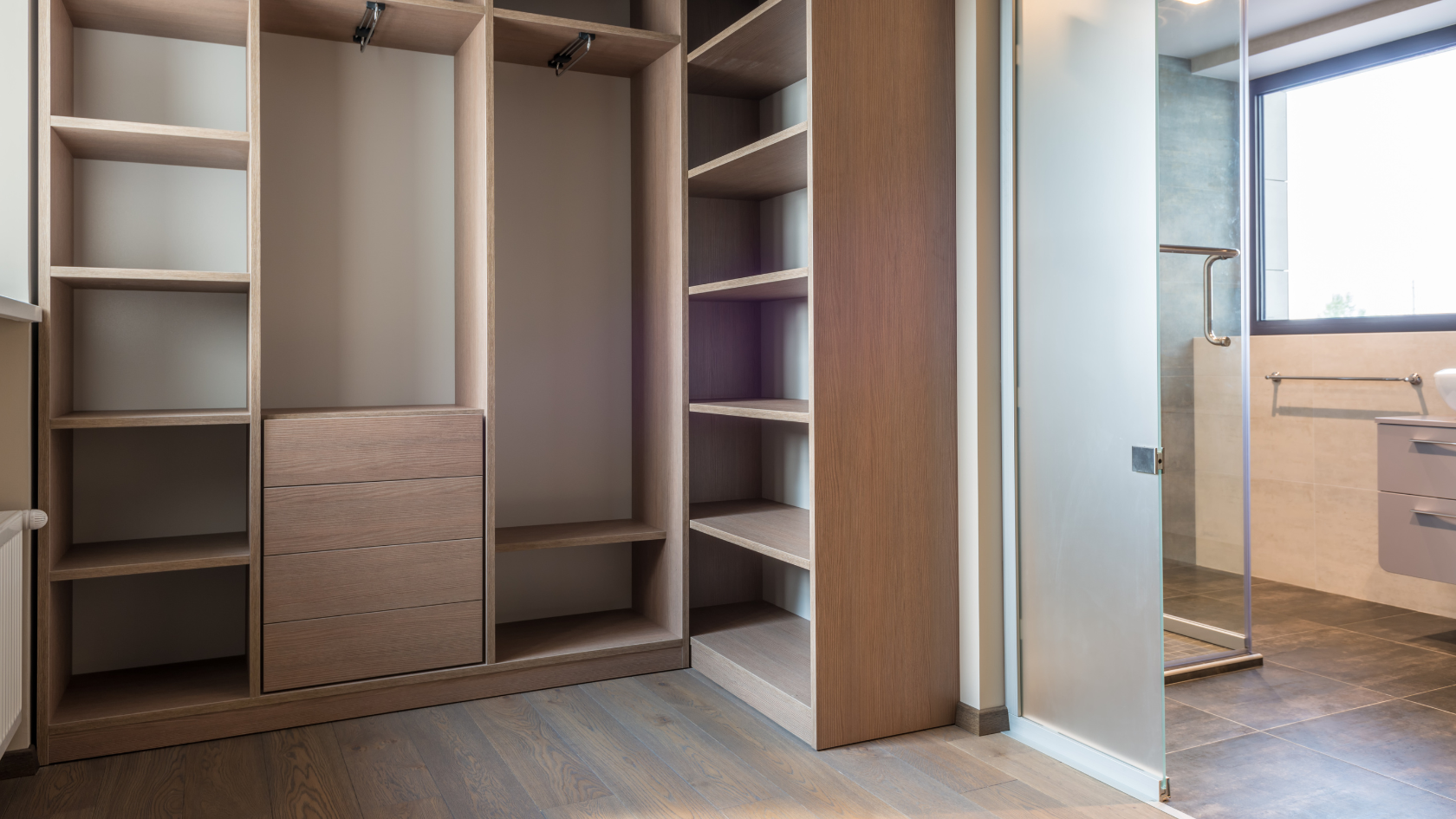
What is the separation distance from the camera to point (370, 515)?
2693 millimetres

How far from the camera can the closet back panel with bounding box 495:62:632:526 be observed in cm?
330

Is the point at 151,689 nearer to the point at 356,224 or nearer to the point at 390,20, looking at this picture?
the point at 356,224

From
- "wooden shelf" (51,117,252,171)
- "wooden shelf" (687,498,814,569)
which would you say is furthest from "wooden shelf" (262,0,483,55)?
"wooden shelf" (687,498,814,569)

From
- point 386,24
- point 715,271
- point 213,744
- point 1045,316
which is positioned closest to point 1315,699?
point 1045,316

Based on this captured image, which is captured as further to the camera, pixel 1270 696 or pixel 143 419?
pixel 1270 696

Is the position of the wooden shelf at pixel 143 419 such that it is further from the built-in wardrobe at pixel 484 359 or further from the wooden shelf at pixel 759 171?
the wooden shelf at pixel 759 171

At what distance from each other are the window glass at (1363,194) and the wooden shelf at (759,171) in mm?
2463

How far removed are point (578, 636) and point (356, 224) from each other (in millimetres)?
1540

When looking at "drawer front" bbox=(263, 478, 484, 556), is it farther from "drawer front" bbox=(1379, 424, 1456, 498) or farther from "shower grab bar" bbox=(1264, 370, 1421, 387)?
"shower grab bar" bbox=(1264, 370, 1421, 387)

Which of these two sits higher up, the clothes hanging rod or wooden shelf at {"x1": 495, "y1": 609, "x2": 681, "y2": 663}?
the clothes hanging rod

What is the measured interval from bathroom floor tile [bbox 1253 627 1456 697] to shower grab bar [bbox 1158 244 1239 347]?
1090 mm

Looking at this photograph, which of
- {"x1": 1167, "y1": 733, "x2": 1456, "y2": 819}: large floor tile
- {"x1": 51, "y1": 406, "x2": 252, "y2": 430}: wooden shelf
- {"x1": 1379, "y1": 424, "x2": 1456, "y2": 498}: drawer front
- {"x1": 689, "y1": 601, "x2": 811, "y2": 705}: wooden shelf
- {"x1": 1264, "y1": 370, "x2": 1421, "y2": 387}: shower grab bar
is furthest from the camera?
{"x1": 1264, "y1": 370, "x2": 1421, "y2": 387}: shower grab bar

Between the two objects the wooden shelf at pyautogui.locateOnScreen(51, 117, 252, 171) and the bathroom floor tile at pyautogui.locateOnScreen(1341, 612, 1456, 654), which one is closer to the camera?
the wooden shelf at pyautogui.locateOnScreen(51, 117, 252, 171)

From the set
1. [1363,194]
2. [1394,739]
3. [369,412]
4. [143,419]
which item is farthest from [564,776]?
[1363,194]
